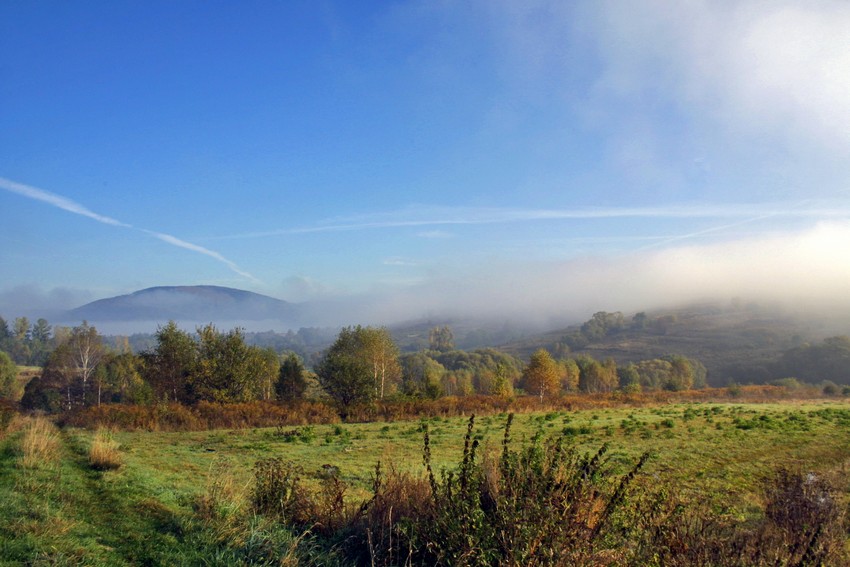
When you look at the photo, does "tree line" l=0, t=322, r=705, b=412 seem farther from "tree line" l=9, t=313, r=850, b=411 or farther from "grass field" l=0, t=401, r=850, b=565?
"grass field" l=0, t=401, r=850, b=565

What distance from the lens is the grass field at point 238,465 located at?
6051 mm

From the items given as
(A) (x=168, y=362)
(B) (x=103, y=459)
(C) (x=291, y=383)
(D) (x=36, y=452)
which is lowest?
(C) (x=291, y=383)

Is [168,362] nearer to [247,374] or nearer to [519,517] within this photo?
[247,374]

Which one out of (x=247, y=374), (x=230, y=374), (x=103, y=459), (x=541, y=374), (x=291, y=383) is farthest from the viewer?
(x=541, y=374)

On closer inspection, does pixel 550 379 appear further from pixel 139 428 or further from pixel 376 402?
pixel 139 428

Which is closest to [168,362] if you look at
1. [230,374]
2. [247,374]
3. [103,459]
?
[230,374]

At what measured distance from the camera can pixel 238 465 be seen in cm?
1312

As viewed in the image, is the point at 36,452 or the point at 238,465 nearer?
the point at 36,452

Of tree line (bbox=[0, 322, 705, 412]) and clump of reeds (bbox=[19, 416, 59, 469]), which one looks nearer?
clump of reeds (bbox=[19, 416, 59, 469])

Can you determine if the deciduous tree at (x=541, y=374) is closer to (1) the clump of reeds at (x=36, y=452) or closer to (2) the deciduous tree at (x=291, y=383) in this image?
(2) the deciduous tree at (x=291, y=383)

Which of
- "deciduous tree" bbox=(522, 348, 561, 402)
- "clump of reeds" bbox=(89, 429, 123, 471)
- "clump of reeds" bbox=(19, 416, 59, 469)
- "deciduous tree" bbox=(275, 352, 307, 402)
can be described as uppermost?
"clump of reeds" bbox=(19, 416, 59, 469)

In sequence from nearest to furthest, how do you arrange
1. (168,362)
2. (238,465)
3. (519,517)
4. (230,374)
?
1. (519,517)
2. (238,465)
3. (230,374)
4. (168,362)

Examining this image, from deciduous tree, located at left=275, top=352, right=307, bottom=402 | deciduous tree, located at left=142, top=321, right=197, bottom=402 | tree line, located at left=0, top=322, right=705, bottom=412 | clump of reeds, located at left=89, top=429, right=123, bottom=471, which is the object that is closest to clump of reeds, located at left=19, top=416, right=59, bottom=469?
clump of reeds, located at left=89, top=429, right=123, bottom=471

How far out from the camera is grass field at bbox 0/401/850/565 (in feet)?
19.9
